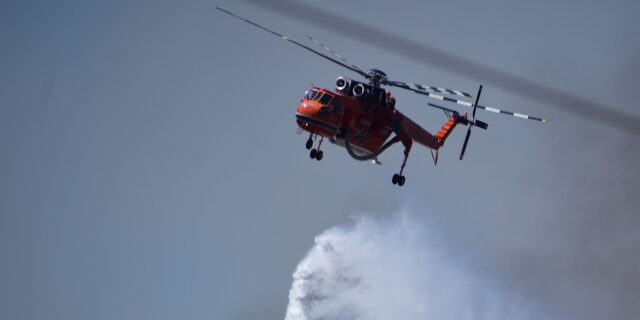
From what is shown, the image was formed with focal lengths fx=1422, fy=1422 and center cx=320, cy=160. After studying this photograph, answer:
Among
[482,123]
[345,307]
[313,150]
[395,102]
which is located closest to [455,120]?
[482,123]

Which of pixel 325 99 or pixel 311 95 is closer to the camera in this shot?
pixel 325 99

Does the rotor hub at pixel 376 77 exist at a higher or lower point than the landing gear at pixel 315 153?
higher

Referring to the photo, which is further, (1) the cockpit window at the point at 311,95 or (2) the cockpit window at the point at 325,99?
(1) the cockpit window at the point at 311,95

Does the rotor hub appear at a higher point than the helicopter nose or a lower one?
higher

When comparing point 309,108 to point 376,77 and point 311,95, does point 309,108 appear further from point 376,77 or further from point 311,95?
point 376,77

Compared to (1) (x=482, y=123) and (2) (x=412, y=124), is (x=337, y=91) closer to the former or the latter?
(2) (x=412, y=124)

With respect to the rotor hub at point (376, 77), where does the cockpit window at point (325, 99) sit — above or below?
below

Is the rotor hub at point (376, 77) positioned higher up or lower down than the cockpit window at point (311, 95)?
higher up

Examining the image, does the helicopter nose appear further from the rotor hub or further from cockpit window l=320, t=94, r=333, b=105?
the rotor hub

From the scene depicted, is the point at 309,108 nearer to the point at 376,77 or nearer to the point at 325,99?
the point at 325,99

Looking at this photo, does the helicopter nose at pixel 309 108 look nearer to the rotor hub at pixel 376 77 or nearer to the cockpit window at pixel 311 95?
the cockpit window at pixel 311 95

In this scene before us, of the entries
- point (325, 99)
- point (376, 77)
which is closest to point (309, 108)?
point (325, 99)

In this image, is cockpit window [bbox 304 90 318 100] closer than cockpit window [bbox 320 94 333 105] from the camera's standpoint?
No

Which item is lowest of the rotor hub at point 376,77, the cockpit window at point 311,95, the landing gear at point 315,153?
the landing gear at point 315,153
